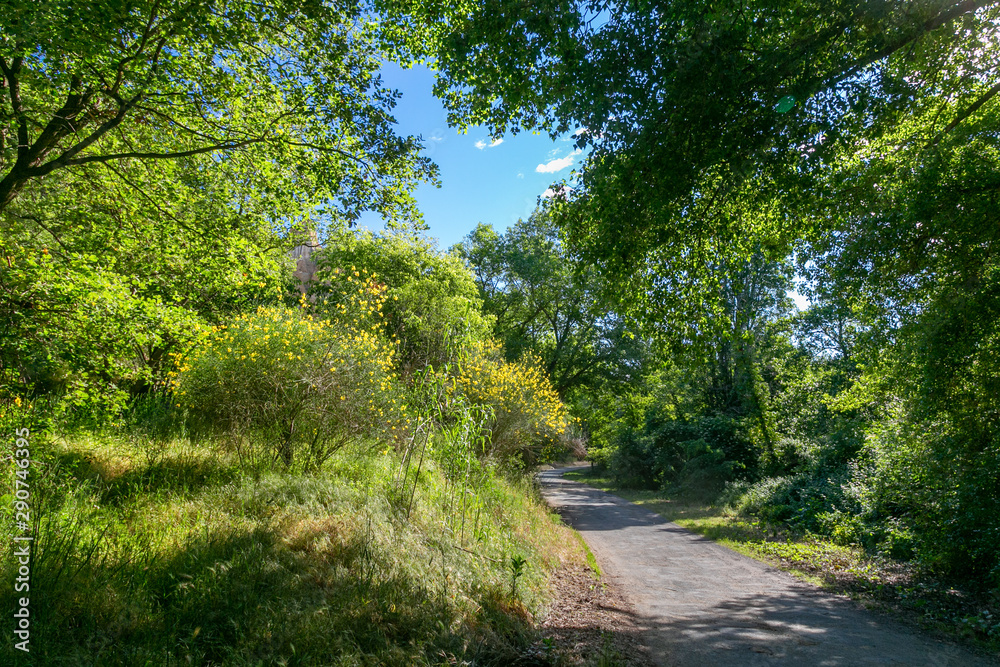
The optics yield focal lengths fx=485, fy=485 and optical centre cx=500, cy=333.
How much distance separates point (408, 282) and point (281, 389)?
10968 mm

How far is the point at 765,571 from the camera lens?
8.94m

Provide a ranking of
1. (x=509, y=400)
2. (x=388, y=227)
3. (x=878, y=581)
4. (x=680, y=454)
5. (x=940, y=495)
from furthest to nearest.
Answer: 1. (x=680, y=454)
2. (x=509, y=400)
3. (x=940, y=495)
4. (x=878, y=581)
5. (x=388, y=227)

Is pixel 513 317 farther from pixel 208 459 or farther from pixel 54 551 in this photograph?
pixel 54 551

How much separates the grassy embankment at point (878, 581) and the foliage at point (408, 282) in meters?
9.44

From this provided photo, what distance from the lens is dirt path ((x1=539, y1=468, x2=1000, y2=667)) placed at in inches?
196

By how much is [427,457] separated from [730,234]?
21.0ft

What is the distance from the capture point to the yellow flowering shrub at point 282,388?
700 centimetres

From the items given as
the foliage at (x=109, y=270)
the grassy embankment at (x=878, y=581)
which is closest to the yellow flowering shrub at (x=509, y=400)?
the grassy embankment at (x=878, y=581)

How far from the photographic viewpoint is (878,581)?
7723 mm

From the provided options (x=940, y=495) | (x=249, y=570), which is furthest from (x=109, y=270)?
(x=940, y=495)

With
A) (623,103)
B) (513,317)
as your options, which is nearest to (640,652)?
(623,103)

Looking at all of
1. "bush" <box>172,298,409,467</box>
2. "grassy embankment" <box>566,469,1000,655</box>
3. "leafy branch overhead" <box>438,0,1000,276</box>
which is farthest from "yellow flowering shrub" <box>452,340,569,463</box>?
"leafy branch overhead" <box>438,0,1000,276</box>

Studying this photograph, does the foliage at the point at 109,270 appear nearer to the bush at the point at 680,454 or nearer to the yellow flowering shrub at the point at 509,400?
the yellow flowering shrub at the point at 509,400

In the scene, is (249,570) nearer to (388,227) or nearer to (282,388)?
(282,388)
